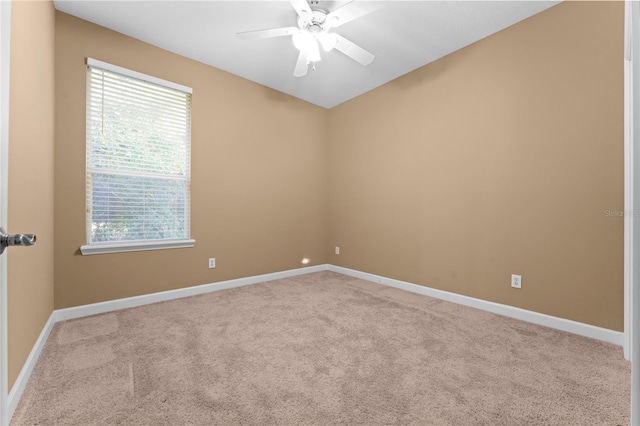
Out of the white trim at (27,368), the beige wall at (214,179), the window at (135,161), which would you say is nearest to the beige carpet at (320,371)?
the white trim at (27,368)

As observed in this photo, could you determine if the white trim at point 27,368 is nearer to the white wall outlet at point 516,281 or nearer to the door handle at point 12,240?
the door handle at point 12,240

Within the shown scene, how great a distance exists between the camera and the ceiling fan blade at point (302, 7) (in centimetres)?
189

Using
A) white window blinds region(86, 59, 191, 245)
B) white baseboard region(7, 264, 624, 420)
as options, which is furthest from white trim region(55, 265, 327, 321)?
white window blinds region(86, 59, 191, 245)

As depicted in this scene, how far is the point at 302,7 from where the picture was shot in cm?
193

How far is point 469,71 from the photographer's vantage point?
2736mm

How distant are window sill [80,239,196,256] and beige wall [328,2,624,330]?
2.38 metres

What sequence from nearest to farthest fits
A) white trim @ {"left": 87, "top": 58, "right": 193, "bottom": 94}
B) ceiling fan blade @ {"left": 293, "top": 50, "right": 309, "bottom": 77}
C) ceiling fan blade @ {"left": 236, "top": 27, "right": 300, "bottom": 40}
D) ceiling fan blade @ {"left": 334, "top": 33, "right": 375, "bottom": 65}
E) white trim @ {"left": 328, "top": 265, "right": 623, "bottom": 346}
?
white trim @ {"left": 328, "top": 265, "right": 623, "bottom": 346}, ceiling fan blade @ {"left": 236, "top": 27, "right": 300, "bottom": 40}, ceiling fan blade @ {"left": 334, "top": 33, "right": 375, "bottom": 65}, ceiling fan blade @ {"left": 293, "top": 50, "right": 309, "bottom": 77}, white trim @ {"left": 87, "top": 58, "right": 193, "bottom": 94}

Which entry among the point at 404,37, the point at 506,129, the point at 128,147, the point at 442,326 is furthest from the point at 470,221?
the point at 128,147

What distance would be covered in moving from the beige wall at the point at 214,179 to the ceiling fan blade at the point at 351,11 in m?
1.78

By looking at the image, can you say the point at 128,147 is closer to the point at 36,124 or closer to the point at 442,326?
the point at 36,124

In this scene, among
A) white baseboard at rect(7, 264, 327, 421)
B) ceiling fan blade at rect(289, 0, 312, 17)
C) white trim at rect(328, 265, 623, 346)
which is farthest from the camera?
white trim at rect(328, 265, 623, 346)

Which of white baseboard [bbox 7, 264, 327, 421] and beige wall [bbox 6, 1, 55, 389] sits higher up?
beige wall [bbox 6, 1, 55, 389]

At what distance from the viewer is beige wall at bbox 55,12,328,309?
2.35 metres

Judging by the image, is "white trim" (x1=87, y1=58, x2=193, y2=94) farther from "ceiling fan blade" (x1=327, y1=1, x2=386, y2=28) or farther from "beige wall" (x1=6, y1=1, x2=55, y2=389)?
A: "ceiling fan blade" (x1=327, y1=1, x2=386, y2=28)
